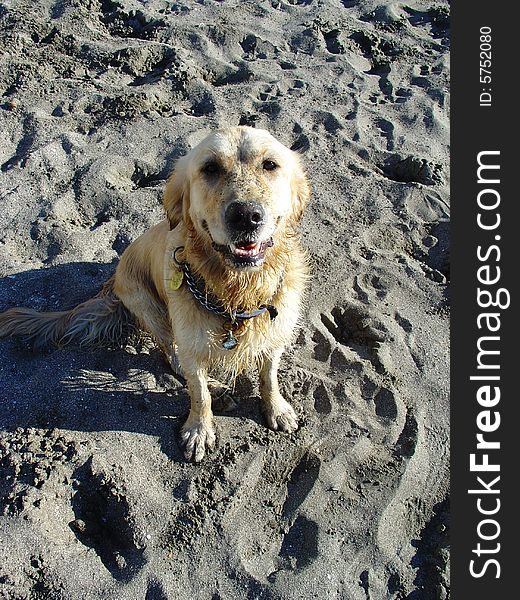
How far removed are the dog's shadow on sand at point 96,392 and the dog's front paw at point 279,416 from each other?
9 cm

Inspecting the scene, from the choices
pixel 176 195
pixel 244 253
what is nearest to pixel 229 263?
pixel 244 253

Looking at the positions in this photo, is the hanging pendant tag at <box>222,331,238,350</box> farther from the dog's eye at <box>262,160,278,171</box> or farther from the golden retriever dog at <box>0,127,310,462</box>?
the dog's eye at <box>262,160,278,171</box>

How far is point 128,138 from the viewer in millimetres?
5609

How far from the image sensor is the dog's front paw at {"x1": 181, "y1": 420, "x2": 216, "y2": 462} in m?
3.39

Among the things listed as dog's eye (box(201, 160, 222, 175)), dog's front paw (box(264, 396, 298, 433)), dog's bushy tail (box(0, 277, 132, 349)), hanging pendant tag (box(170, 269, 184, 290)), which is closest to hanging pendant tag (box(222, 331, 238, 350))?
hanging pendant tag (box(170, 269, 184, 290))

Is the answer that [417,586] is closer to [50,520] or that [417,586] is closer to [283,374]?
[283,374]

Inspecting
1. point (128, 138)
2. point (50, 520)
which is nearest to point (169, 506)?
point (50, 520)

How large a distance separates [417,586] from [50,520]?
2062 millimetres

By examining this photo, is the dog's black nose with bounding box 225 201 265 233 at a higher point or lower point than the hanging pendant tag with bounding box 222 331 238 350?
higher

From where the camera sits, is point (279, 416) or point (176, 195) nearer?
point (176, 195)

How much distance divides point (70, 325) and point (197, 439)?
4.24 feet

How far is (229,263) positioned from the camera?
281 centimetres

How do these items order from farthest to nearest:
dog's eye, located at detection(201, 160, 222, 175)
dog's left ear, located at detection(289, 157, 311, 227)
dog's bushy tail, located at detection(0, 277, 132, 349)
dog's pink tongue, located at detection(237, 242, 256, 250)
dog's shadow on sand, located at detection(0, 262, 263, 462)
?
dog's bushy tail, located at detection(0, 277, 132, 349), dog's shadow on sand, located at detection(0, 262, 263, 462), dog's left ear, located at detection(289, 157, 311, 227), dog's eye, located at detection(201, 160, 222, 175), dog's pink tongue, located at detection(237, 242, 256, 250)

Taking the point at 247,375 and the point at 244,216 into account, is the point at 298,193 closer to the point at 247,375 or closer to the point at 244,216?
the point at 244,216
